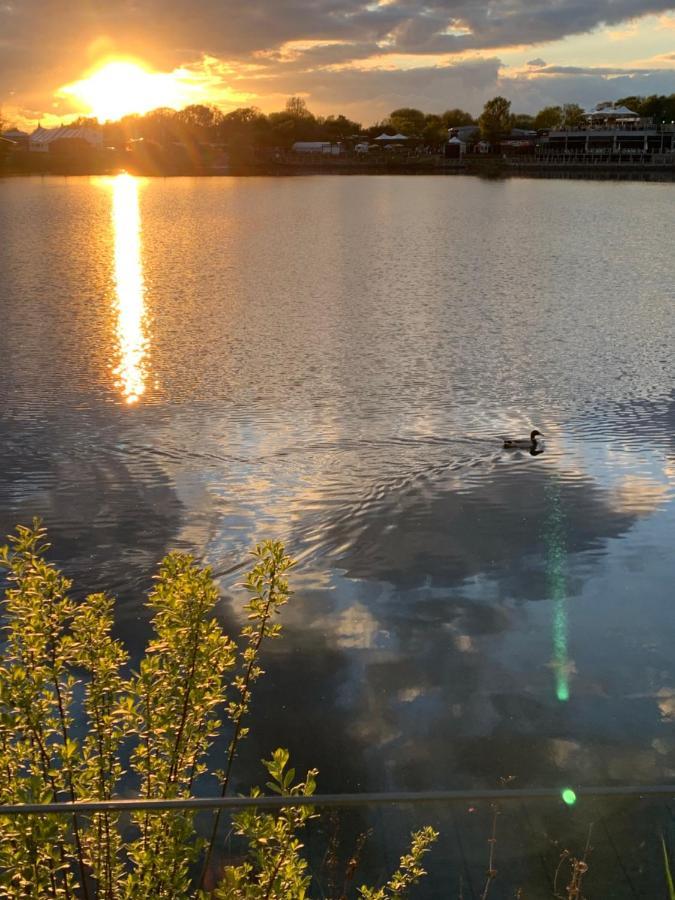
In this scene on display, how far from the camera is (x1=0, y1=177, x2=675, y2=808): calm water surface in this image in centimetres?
1186

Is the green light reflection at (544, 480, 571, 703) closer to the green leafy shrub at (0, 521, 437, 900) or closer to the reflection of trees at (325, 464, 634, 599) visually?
the reflection of trees at (325, 464, 634, 599)

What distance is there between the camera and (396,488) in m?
19.7

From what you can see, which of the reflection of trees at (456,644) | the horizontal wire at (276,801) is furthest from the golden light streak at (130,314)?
the horizontal wire at (276,801)

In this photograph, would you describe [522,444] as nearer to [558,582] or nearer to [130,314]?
[558,582]

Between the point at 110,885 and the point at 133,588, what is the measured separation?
9.32m

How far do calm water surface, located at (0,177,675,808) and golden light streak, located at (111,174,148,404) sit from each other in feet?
0.89

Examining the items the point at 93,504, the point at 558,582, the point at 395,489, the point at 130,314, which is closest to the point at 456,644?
the point at 558,582

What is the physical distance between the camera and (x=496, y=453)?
866 inches

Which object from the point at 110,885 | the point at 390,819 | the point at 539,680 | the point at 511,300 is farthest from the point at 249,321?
the point at 110,885

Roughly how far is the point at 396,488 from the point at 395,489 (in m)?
0.07

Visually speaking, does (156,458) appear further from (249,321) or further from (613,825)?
(249,321)

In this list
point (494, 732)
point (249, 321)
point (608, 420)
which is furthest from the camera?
point (249, 321)

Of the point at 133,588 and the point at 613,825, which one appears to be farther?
the point at 133,588

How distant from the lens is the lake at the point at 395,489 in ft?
38.8
